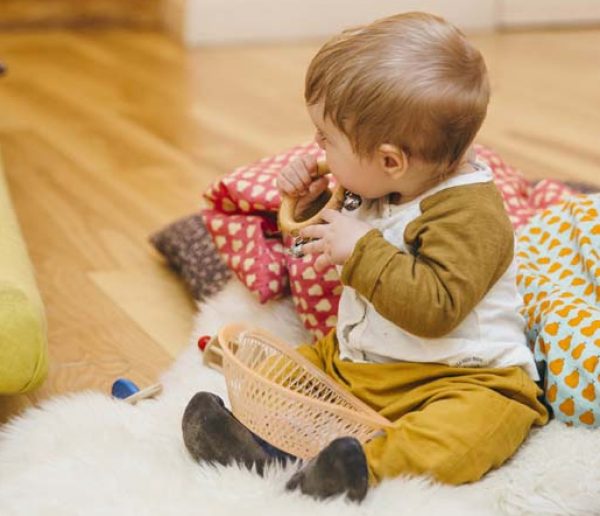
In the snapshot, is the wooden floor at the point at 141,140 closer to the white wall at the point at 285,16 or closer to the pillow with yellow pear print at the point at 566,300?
→ the white wall at the point at 285,16

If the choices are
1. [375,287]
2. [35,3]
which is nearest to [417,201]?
[375,287]

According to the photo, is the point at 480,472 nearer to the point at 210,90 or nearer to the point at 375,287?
the point at 375,287

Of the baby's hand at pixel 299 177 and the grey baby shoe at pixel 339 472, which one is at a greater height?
the baby's hand at pixel 299 177

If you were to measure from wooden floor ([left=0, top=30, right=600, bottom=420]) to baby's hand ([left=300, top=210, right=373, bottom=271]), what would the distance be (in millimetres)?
402

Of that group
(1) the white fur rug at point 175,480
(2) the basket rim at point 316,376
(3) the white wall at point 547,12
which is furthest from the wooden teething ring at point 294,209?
(3) the white wall at point 547,12

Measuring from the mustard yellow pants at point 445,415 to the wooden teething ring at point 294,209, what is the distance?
6.4 inches

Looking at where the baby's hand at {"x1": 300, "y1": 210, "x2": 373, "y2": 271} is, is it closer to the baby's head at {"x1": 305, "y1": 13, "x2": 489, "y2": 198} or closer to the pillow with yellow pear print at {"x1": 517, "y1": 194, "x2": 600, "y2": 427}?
the baby's head at {"x1": 305, "y1": 13, "x2": 489, "y2": 198}

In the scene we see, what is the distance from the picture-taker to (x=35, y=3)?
4004mm

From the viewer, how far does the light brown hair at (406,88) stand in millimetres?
1012

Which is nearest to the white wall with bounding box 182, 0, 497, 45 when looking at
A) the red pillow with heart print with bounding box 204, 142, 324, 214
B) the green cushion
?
the red pillow with heart print with bounding box 204, 142, 324, 214

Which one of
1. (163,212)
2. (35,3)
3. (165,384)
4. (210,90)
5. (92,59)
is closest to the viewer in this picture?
(165,384)

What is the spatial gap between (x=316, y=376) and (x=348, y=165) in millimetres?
234

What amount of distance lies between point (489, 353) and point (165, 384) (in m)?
0.43

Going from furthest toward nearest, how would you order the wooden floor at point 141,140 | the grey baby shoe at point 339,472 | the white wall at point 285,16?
the white wall at point 285,16 → the wooden floor at point 141,140 → the grey baby shoe at point 339,472
